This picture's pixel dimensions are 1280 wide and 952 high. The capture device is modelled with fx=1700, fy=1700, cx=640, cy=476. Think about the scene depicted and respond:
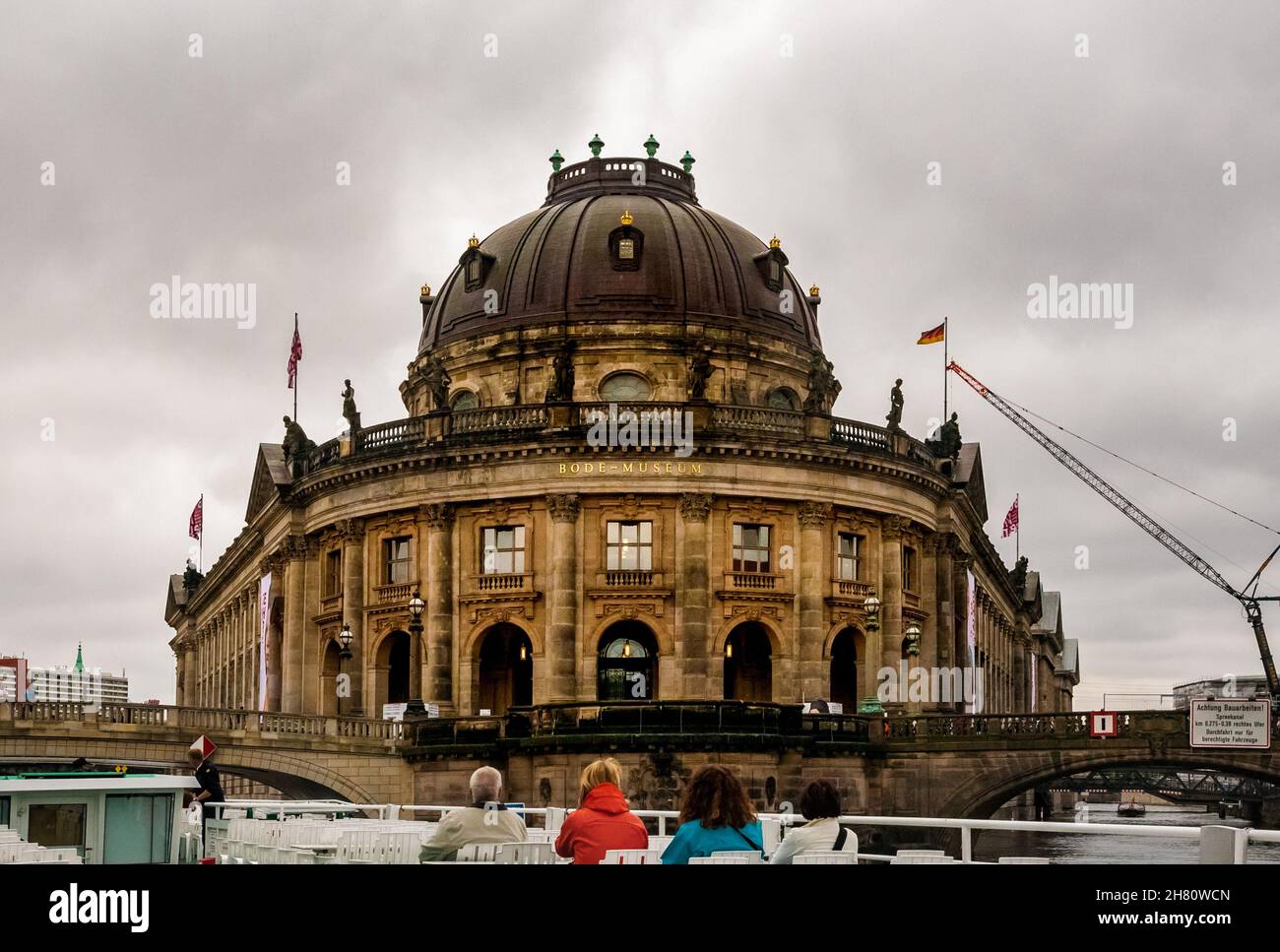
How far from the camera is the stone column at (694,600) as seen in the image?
6172 cm

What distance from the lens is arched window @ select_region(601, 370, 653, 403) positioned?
70562 millimetres

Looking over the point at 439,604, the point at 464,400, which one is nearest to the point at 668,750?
the point at 439,604

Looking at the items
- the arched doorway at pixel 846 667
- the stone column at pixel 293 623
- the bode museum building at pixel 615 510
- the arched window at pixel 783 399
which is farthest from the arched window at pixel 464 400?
the arched doorway at pixel 846 667

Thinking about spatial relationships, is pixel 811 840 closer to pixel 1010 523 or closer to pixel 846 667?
pixel 846 667

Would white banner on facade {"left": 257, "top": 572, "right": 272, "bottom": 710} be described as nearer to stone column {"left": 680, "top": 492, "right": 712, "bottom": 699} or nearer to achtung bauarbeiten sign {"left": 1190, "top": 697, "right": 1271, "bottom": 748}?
stone column {"left": 680, "top": 492, "right": 712, "bottom": 699}

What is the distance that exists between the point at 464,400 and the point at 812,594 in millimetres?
19094

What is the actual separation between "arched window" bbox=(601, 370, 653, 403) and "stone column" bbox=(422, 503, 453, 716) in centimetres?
997

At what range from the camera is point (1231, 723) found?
52.5 metres

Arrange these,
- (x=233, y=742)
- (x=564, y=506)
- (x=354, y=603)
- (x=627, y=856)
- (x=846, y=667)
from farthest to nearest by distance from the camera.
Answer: (x=846, y=667) → (x=354, y=603) → (x=564, y=506) → (x=233, y=742) → (x=627, y=856)

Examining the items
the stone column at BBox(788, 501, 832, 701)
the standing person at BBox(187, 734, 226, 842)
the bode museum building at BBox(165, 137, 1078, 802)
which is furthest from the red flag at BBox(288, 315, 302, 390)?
the standing person at BBox(187, 734, 226, 842)

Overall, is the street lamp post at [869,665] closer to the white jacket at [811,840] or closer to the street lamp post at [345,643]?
the street lamp post at [345,643]

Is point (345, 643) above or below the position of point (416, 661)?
above
